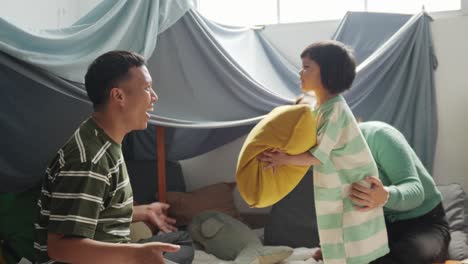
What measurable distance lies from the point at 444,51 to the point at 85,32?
6.08 feet

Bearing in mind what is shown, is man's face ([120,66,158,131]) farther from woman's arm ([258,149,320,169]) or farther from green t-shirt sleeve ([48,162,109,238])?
woman's arm ([258,149,320,169])

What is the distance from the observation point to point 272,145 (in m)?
1.36

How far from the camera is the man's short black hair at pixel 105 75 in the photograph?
3.76ft

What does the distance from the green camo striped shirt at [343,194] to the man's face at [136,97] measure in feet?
1.76

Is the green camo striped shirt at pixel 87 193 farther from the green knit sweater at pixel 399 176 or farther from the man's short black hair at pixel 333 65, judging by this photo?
the green knit sweater at pixel 399 176

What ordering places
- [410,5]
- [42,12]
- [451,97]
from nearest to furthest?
[451,97]
[410,5]
[42,12]

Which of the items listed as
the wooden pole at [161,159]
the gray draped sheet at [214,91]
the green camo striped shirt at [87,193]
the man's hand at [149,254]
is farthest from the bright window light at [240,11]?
the man's hand at [149,254]

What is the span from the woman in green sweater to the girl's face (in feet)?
1.26

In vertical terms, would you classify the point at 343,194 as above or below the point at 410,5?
below

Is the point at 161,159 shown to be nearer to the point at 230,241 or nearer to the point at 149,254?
the point at 230,241

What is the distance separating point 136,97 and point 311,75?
584 millimetres

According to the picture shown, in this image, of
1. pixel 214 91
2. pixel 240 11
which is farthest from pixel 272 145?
pixel 240 11

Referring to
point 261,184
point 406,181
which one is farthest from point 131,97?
point 406,181

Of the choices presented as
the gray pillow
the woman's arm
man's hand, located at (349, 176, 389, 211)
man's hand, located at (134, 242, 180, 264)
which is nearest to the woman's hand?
the woman's arm
